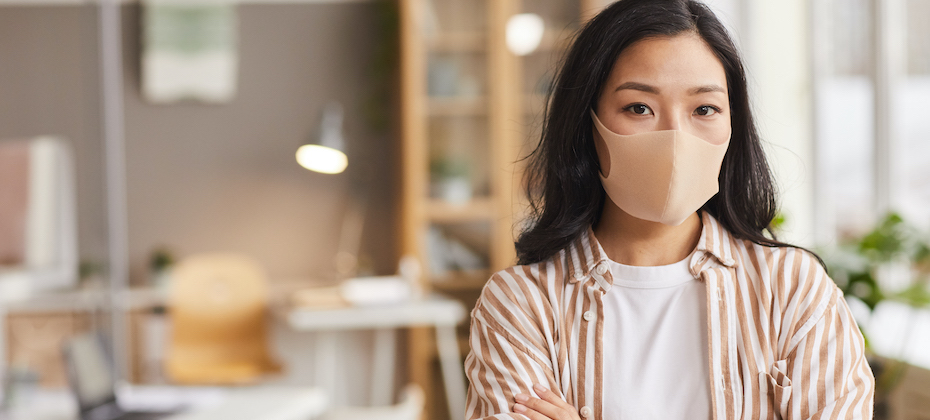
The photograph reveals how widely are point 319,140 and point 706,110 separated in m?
3.12

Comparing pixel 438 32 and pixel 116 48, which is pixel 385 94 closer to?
pixel 438 32

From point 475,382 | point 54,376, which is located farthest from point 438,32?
point 475,382

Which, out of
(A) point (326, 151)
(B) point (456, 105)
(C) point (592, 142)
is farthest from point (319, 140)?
(C) point (592, 142)

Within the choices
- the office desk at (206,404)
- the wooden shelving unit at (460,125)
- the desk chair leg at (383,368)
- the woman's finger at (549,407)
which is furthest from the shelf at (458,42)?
the woman's finger at (549,407)

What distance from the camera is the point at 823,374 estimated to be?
2.75 ft

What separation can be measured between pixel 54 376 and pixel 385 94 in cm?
225

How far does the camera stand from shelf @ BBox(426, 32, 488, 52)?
3.94m

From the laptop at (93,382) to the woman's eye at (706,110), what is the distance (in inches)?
65.2

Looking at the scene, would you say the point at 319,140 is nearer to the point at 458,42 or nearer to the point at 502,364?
the point at 458,42

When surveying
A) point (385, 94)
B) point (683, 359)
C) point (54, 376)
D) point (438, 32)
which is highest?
point (438, 32)

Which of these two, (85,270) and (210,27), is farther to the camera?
(210,27)

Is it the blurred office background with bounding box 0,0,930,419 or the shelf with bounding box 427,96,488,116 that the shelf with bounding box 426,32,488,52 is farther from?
the shelf with bounding box 427,96,488,116

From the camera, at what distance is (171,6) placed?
4234 millimetres

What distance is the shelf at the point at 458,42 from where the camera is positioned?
394 centimetres
